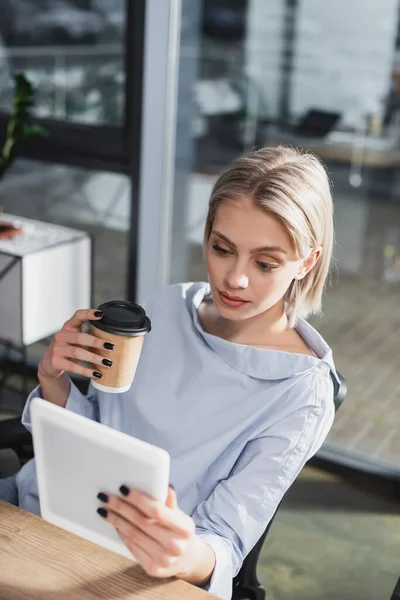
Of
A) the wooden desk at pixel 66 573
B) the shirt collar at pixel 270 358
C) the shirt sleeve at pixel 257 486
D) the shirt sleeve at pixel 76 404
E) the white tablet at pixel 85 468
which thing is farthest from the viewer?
the shirt sleeve at pixel 76 404

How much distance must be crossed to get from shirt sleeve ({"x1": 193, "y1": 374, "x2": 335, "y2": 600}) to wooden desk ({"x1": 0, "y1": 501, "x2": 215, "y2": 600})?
0.19 m

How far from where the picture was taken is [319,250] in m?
1.63

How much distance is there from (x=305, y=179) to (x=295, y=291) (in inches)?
9.8

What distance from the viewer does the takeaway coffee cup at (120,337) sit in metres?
1.37

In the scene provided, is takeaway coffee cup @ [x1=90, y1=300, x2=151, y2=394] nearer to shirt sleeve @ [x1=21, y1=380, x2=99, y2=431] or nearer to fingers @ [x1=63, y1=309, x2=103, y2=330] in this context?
fingers @ [x1=63, y1=309, x2=103, y2=330]

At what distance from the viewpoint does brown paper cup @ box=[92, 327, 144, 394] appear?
1.39m

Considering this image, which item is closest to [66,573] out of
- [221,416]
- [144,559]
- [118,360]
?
[144,559]

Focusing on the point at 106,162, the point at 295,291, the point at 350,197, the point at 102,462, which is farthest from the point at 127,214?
the point at 102,462

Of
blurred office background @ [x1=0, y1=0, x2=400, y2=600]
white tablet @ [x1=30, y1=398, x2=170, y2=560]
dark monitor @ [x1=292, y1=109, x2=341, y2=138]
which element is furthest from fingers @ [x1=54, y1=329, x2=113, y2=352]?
dark monitor @ [x1=292, y1=109, x2=341, y2=138]

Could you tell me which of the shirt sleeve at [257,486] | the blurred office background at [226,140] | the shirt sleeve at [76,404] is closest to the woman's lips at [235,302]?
the shirt sleeve at [257,486]

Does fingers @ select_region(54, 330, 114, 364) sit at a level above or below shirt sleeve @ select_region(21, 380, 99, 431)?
above

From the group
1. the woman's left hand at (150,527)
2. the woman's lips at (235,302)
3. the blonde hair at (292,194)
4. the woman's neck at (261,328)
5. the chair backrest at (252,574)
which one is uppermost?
the blonde hair at (292,194)

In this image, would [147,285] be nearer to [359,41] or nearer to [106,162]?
[106,162]

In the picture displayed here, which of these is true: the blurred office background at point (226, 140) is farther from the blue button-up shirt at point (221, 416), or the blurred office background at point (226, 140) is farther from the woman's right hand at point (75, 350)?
the woman's right hand at point (75, 350)
